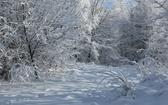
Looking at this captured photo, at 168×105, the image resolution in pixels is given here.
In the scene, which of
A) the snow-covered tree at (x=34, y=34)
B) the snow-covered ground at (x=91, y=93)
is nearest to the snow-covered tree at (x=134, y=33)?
the snow-covered tree at (x=34, y=34)

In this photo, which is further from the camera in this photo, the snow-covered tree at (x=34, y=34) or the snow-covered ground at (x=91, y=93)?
the snow-covered tree at (x=34, y=34)

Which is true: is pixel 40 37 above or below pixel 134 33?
below

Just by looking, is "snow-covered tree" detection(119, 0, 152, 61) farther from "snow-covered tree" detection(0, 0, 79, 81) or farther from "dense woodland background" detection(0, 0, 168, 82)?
"snow-covered tree" detection(0, 0, 79, 81)

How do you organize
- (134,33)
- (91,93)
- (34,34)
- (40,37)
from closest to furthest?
(91,93)
(34,34)
(40,37)
(134,33)

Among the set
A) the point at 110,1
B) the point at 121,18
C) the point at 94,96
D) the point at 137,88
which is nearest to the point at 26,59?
the point at 94,96

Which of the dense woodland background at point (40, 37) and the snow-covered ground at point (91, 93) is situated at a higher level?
the dense woodland background at point (40, 37)

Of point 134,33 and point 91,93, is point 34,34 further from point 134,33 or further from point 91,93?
point 134,33

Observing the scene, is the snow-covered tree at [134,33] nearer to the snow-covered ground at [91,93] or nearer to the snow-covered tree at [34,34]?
the snow-covered tree at [34,34]

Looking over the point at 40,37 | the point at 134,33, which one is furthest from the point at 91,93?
the point at 134,33

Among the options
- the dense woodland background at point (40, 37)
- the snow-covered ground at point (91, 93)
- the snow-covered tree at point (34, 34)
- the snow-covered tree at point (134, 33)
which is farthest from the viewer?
the snow-covered tree at point (134, 33)

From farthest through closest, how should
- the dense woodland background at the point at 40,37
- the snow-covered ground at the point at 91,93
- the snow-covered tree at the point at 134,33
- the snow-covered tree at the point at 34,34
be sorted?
the snow-covered tree at the point at 134,33
the snow-covered tree at the point at 34,34
the dense woodland background at the point at 40,37
the snow-covered ground at the point at 91,93

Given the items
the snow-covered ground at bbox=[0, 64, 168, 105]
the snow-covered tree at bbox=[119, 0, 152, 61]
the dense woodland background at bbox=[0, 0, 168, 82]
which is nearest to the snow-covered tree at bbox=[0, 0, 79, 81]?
the dense woodland background at bbox=[0, 0, 168, 82]

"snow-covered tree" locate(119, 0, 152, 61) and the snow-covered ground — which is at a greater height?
"snow-covered tree" locate(119, 0, 152, 61)

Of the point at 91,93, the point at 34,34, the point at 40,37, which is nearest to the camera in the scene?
the point at 91,93
